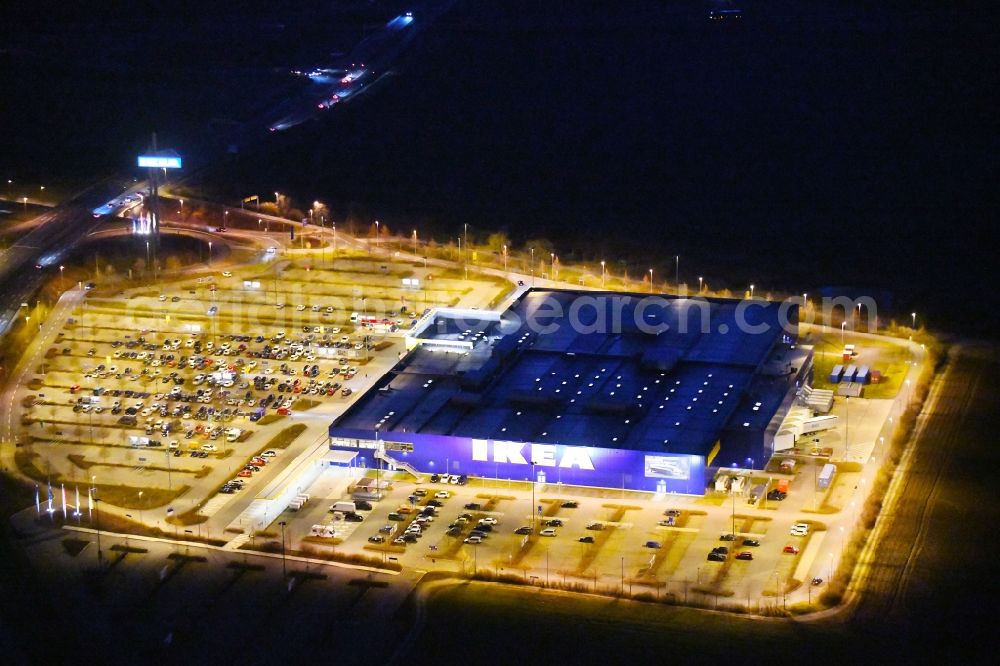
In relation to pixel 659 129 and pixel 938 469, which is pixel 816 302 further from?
pixel 659 129

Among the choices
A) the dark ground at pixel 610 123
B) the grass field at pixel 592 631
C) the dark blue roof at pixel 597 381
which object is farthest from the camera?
the dark ground at pixel 610 123

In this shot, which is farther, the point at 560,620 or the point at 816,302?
the point at 816,302

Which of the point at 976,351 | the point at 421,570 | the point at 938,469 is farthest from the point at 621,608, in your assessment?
the point at 976,351

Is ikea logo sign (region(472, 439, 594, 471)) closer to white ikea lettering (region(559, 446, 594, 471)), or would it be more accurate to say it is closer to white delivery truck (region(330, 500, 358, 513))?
white ikea lettering (region(559, 446, 594, 471))

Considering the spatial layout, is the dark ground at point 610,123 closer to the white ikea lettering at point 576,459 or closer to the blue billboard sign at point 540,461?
the blue billboard sign at point 540,461

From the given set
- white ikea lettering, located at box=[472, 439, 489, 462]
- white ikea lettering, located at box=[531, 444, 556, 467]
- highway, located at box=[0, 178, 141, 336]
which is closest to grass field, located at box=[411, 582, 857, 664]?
white ikea lettering, located at box=[531, 444, 556, 467]

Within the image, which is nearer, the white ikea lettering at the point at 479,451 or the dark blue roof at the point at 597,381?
the white ikea lettering at the point at 479,451

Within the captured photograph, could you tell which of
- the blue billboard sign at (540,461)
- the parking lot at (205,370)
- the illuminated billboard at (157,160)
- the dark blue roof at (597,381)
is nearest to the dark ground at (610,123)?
the illuminated billboard at (157,160)

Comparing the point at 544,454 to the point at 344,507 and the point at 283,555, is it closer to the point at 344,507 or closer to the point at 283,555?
the point at 344,507

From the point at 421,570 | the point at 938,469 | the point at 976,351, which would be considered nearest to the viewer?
the point at 421,570
